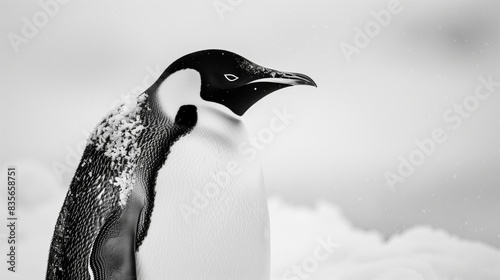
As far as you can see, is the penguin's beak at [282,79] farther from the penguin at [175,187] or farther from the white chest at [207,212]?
the white chest at [207,212]

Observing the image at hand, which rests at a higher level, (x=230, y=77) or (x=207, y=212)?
(x=230, y=77)

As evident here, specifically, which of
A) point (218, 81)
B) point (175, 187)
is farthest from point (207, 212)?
point (218, 81)

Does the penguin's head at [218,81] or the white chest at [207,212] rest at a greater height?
the penguin's head at [218,81]

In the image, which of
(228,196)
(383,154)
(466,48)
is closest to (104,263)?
(228,196)

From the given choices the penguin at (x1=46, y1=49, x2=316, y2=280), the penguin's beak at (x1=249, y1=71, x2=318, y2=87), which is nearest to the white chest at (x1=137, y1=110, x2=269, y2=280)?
the penguin at (x1=46, y1=49, x2=316, y2=280)

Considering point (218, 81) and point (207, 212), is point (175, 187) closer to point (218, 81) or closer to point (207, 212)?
point (207, 212)

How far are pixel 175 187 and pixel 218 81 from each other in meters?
0.23

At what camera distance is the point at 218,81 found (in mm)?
1187

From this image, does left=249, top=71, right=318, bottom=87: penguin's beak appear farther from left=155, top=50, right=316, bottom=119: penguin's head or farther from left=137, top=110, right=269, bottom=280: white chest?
left=137, top=110, right=269, bottom=280: white chest

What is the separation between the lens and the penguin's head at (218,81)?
1.16 m

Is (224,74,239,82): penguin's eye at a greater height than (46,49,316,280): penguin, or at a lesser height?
greater

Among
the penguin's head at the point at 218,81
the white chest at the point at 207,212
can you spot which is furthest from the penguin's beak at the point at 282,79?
the white chest at the point at 207,212

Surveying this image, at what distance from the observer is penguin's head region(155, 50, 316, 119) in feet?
3.80

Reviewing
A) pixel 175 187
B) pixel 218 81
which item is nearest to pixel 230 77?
pixel 218 81
